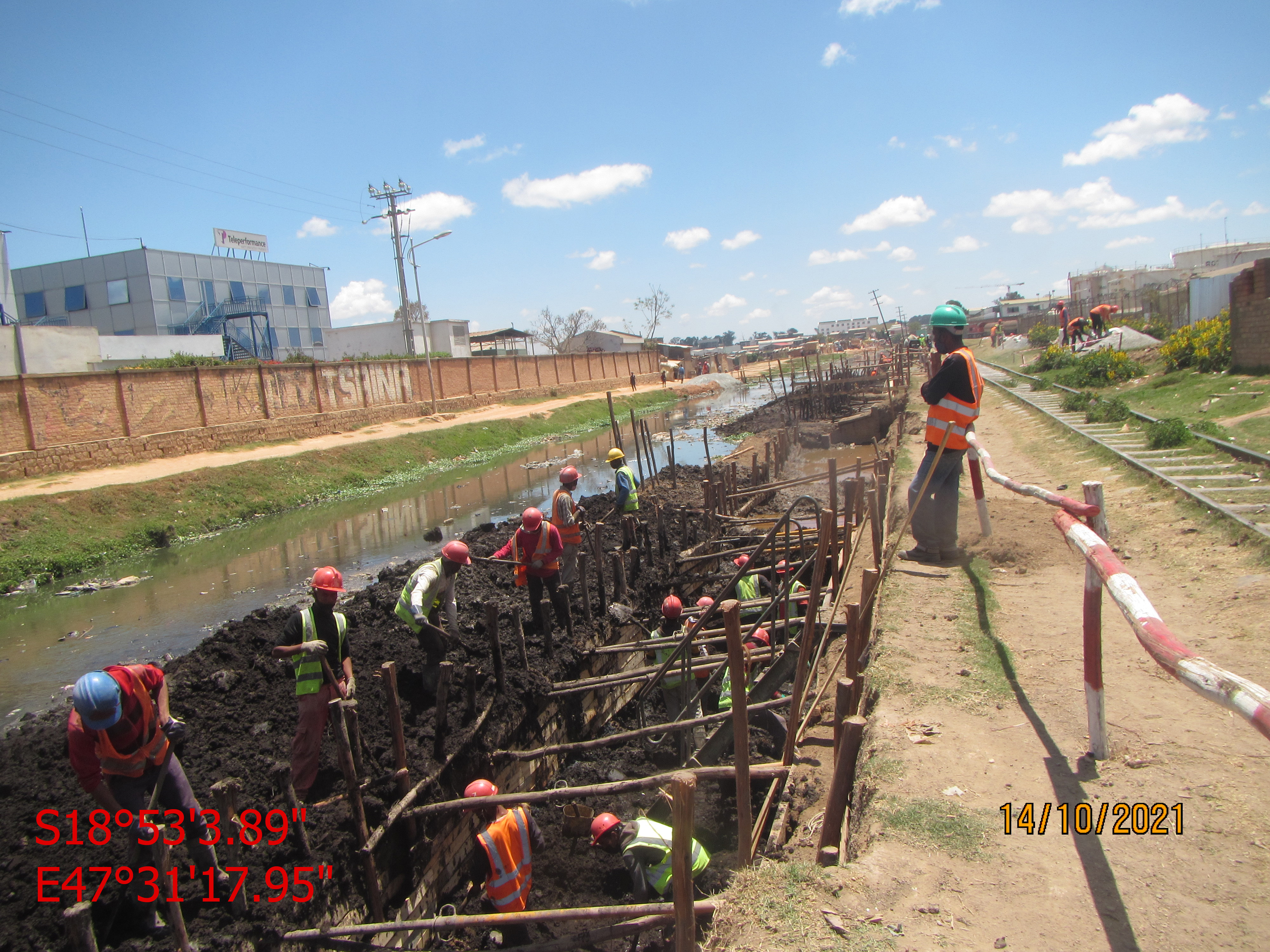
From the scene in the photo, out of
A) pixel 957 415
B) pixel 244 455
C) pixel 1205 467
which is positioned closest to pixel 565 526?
pixel 957 415

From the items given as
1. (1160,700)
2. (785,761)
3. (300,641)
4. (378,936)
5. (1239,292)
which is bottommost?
(378,936)

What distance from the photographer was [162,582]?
49.2ft

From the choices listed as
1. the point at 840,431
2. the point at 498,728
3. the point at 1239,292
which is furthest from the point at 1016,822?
the point at 840,431

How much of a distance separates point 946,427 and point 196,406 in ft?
83.0

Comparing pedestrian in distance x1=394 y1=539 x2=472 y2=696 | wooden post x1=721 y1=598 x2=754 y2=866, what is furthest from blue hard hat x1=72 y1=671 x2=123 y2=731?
wooden post x1=721 y1=598 x2=754 y2=866

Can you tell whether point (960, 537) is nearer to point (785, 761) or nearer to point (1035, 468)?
point (785, 761)

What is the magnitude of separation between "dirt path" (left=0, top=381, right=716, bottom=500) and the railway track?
2229 cm

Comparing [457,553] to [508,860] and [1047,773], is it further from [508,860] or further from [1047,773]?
[1047,773]

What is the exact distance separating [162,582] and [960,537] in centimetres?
1509

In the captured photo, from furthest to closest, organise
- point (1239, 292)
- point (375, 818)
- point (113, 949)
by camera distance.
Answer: point (1239, 292) → point (375, 818) → point (113, 949)

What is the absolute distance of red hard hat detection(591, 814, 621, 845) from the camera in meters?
5.18

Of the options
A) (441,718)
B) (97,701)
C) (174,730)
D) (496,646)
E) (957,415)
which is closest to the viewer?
(97,701)

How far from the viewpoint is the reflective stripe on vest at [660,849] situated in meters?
4.59

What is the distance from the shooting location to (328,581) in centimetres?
533
